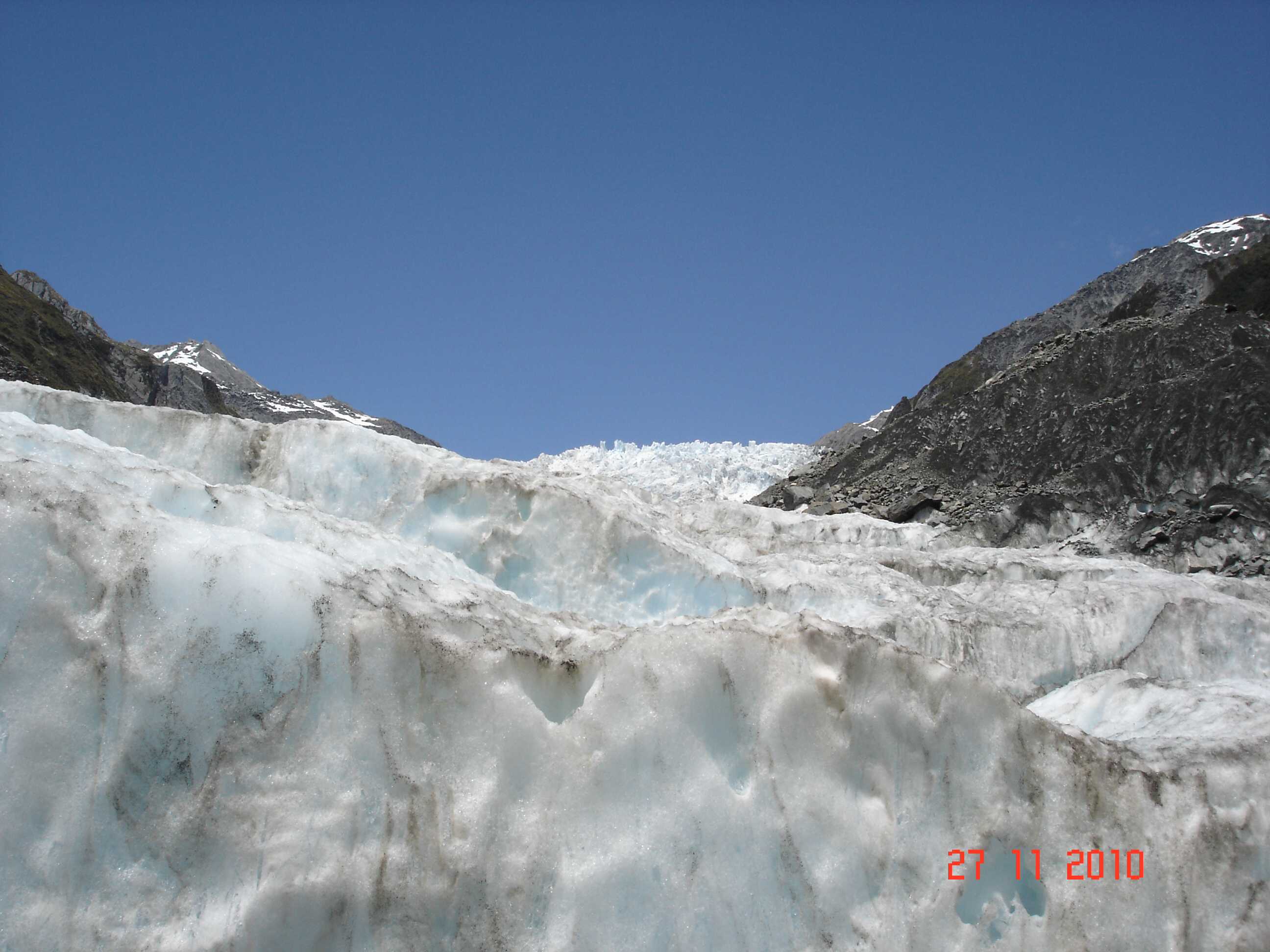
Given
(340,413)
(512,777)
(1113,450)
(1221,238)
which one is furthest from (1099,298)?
(340,413)

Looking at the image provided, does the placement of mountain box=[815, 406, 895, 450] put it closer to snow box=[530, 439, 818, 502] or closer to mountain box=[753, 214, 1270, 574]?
snow box=[530, 439, 818, 502]

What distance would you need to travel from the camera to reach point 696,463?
294ft

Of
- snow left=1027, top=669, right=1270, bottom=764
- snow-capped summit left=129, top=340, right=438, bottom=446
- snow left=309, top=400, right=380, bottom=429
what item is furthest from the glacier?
snow left=309, top=400, right=380, bottom=429

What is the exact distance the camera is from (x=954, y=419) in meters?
41.5

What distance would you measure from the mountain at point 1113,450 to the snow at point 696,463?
107ft

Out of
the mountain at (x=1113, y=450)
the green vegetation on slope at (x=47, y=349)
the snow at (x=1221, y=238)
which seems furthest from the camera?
the snow at (x=1221, y=238)

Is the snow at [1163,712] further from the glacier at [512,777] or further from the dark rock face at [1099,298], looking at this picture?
the dark rock face at [1099,298]

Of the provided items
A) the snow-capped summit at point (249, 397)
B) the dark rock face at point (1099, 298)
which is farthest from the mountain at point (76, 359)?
the dark rock face at point (1099, 298)

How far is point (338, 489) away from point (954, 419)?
35.2 meters

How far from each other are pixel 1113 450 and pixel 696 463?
2293 inches

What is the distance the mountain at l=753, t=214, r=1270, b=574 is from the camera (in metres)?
24.1

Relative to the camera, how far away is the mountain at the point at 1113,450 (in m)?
24.1

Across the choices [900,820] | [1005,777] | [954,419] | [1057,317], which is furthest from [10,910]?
[1057,317]

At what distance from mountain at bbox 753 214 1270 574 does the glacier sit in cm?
1321
